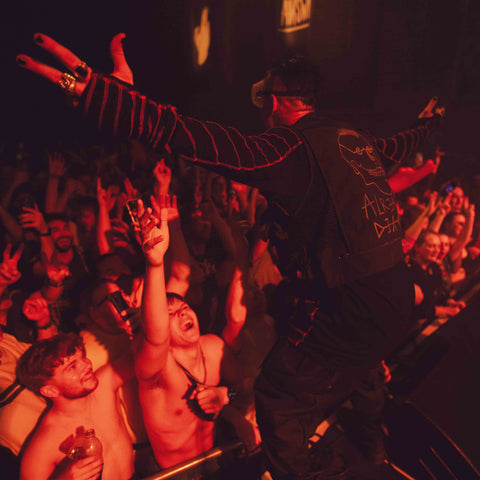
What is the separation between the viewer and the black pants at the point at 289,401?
54.1 inches

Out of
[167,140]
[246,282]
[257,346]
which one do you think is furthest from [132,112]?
[257,346]

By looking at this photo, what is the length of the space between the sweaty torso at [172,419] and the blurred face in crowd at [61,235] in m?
1.53

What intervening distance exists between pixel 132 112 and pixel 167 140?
4.4 inches

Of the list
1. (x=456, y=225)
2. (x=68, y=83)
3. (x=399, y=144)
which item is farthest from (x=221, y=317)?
(x=456, y=225)

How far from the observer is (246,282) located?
7.31ft

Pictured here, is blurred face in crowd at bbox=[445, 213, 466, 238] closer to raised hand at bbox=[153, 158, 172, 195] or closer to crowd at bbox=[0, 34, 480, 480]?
crowd at bbox=[0, 34, 480, 480]

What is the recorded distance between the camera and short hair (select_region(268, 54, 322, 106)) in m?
1.43

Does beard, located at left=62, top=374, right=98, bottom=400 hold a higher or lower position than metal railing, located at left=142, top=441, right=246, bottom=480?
higher

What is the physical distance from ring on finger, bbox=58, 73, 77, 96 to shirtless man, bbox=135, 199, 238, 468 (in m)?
0.84

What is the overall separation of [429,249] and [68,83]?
3.17 metres

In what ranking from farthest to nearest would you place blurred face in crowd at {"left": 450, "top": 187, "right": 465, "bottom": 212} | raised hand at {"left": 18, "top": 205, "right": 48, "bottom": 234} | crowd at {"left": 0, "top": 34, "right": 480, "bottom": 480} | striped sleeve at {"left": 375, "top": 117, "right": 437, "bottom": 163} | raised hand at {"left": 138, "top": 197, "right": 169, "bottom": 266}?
Result: blurred face in crowd at {"left": 450, "top": 187, "right": 465, "bottom": 212} < raised hand at {"left": 18, "top": 205, "right": 48, "bottom": 234} < striped sleeve at {"left": 375, "top": 117, "right": 437, "bottom": 163} < raised hand at {"left": 138, "top": 197, "right": 169, "bottom": 266} < crowd at {"left": 0, "top": 34, "right": 480, "bottom": 480}

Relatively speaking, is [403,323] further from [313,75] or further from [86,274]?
[86,274]

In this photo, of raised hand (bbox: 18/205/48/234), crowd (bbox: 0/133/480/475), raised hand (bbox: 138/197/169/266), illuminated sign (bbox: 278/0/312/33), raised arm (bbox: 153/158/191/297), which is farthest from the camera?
illuminated sign (bbox: 278/0/312/33)

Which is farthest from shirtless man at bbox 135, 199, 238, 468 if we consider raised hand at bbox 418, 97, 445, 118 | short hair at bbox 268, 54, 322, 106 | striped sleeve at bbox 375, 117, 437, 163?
raised hand at bbox 418, 97, 445, 118
